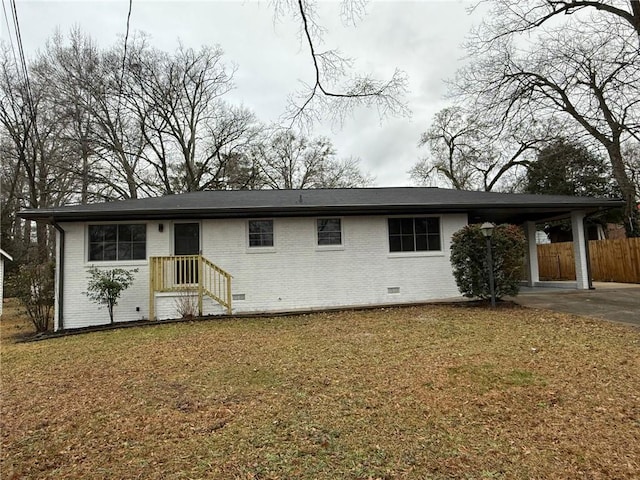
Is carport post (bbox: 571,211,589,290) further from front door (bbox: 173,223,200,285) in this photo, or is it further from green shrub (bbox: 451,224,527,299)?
front door (bbox: 173,223,200,285)

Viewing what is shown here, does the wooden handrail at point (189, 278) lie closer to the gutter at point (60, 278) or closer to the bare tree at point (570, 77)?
the gutter at point (60, 278)

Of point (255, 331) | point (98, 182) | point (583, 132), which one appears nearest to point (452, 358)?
point (255, 331)

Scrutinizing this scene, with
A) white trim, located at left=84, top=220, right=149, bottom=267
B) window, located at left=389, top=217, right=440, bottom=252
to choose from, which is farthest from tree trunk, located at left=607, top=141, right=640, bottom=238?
white trim, located at left=84, top=220, right=149, bottom=267

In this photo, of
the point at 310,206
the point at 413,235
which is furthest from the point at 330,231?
the point at 413,235

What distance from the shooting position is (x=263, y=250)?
9453 millimetres

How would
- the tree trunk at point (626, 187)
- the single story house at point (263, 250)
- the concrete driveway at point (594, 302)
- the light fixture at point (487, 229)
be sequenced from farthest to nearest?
the tree trunk at point (626, 187), the single story house at point (263, 250), the light fixture at point (487, 229), the concrete driveway at point (594, 302)

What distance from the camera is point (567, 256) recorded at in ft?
50.7

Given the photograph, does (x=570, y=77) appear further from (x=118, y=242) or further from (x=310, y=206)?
(x=118, y=242)

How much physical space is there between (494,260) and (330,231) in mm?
4047

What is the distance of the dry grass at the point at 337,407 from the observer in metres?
2.48

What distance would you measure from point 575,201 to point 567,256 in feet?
22.3

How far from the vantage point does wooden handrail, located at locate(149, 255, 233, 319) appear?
341 inches

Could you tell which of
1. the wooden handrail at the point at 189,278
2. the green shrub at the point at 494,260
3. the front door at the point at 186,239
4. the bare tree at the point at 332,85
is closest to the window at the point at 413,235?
the green shrub at the point at 494,260

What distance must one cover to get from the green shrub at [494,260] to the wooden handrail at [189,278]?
18.6 feet
